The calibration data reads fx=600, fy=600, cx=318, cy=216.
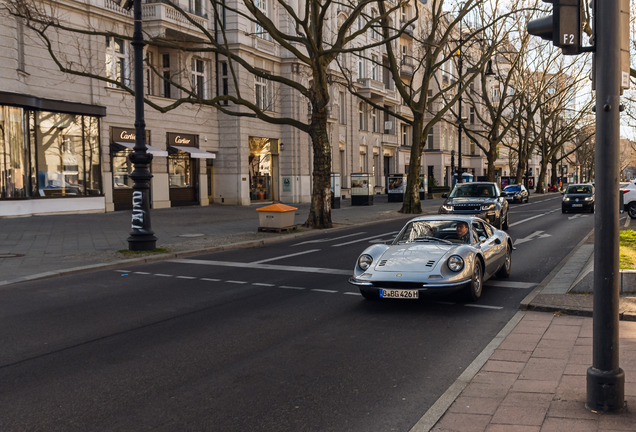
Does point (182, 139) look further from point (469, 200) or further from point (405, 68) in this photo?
point (405, 68)

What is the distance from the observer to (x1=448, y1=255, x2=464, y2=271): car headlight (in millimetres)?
8094

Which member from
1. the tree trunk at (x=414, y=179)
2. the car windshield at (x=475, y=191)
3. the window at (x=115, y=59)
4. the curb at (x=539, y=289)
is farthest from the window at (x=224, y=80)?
the curb at (x=539, y=289)

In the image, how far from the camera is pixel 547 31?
14.5 ft

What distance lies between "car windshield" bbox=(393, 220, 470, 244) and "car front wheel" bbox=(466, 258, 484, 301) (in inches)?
19.9

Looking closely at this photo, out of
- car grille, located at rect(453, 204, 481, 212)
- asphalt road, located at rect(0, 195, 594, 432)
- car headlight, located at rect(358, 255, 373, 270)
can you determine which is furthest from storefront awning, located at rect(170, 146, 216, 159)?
car headlight, located at rect(358, 255, 373, 270)

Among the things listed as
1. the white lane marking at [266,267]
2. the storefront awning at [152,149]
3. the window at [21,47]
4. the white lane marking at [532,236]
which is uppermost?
the window at [21,47]

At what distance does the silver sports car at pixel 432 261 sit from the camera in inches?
311

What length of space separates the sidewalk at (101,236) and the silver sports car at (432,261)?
6.69 metres

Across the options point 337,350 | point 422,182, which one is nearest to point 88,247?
point 337,350

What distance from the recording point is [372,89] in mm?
49344

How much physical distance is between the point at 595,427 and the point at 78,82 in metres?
26.7

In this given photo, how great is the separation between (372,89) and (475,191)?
30.4 m

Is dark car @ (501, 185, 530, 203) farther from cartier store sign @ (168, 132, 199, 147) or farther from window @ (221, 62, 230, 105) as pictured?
cartier store sign @ (168, 132, 199, 147)

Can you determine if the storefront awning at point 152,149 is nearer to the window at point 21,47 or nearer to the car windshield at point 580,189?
the window at point 21,47
